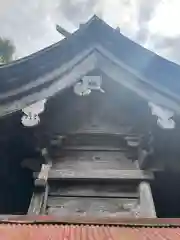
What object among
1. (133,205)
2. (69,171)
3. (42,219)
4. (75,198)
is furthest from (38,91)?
(42,219)

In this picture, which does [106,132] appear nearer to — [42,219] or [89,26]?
[89,26]

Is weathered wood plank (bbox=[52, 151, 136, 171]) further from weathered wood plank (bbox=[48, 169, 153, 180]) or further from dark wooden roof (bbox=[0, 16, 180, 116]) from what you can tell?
dark wooden roof (bbox=[0, 16, 180, 116])

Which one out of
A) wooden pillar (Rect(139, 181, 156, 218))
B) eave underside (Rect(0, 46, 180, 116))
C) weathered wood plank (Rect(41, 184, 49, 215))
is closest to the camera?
wooden pillar (Rect(139, 181, 156, 218))

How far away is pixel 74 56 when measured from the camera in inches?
179

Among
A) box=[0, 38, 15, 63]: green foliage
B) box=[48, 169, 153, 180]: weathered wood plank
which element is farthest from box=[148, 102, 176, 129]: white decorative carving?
box=[0, 38, 15, 63]: green foliage

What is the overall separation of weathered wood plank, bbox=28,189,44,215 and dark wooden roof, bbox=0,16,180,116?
3.22ft

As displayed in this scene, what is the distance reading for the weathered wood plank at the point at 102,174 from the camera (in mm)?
3939

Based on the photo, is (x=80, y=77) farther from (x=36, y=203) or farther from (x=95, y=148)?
(x=36, y=203)

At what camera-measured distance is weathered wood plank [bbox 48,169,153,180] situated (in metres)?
3.94

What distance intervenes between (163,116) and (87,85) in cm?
103

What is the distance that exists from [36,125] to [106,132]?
Result: 107 centimetres

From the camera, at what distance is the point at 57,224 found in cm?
198

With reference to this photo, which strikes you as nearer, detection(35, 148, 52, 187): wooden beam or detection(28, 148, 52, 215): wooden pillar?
detection(28, 148, 52, 215): wooden pillar

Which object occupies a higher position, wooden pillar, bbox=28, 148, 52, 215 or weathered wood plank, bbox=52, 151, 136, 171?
weathered wood plank, bbox=52, 151, 136, 171
